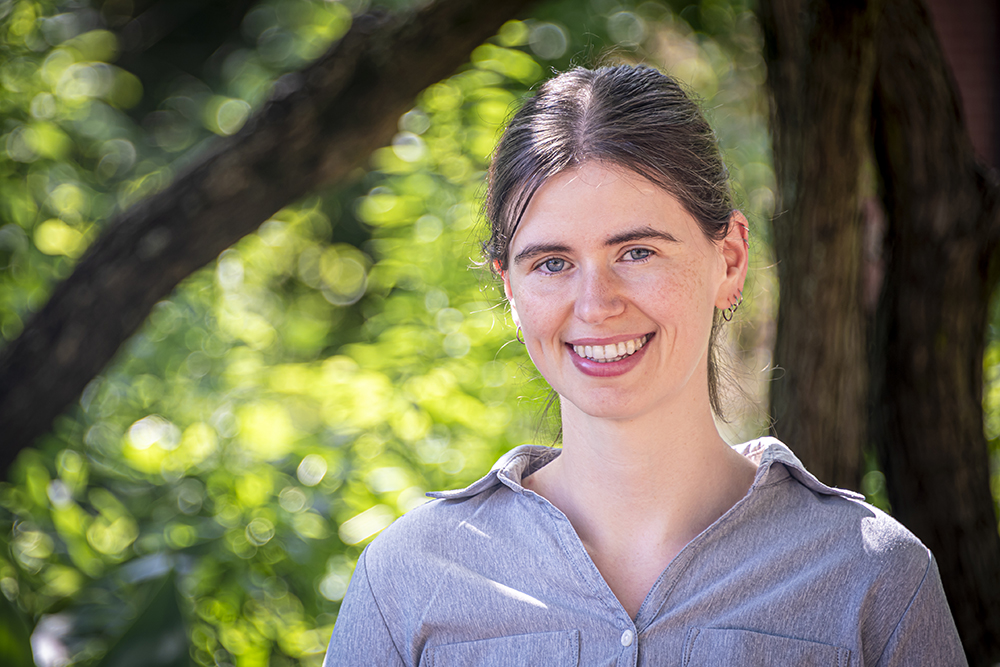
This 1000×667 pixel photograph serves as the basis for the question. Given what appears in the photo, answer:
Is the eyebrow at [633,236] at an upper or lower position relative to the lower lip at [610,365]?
upper

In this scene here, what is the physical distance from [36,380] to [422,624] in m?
1.69

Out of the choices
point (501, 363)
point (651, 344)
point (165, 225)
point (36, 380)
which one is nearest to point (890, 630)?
point (651, 344)

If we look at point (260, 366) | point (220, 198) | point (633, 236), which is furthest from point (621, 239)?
point (260, 366)

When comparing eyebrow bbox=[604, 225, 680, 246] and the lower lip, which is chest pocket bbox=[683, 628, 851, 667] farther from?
eyebrow bbox=[604, 225, 680, 246]

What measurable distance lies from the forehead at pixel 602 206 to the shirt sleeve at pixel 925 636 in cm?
54

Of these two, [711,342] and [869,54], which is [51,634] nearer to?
[711,342]

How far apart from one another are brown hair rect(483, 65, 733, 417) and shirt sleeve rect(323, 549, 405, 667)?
51cm

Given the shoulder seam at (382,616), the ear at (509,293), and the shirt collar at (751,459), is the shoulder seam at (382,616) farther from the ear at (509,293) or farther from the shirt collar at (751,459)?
the ear at (509,293)

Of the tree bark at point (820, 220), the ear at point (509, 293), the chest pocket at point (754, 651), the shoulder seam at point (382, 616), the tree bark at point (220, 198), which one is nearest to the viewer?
the chest pocket at point (754, 651)

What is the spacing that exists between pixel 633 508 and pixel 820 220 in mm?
1142

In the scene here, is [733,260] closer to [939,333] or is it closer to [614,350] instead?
[614,350]

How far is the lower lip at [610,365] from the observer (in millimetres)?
1048

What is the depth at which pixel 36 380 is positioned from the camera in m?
2.26

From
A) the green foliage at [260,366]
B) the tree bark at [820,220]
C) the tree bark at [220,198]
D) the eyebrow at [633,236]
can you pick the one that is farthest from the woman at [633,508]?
the tree bark at [220,198]
